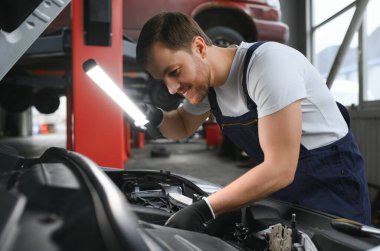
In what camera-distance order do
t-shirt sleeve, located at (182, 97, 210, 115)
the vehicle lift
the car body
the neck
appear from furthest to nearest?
the vehicle lift → t-shirt sleeve, located at (182, 97, 210, 115) → the neck → the car body

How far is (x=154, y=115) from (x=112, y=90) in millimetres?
235

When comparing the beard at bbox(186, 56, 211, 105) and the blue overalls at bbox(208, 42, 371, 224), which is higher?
the beard at bbox(186, 56, 211, 105)

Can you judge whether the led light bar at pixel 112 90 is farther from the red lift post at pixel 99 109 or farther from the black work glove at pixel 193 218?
the red lift post at pixel 99 109

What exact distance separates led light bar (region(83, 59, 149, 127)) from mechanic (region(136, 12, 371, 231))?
206 millimetres

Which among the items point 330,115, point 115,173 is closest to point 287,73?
point 330,115

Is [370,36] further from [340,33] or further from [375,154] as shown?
[375,154]

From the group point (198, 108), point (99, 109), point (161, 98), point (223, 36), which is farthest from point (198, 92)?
point (161, 98)

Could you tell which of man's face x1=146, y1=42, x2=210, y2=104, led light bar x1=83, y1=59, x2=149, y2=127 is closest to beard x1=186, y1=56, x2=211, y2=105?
man's face x1=146, y1=42, x2=210, y2=104

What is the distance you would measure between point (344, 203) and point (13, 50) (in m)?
1.12

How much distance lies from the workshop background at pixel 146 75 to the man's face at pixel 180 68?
415 millimetres

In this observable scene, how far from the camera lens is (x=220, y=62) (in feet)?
3.73

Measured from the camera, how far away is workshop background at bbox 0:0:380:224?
7.47 feet

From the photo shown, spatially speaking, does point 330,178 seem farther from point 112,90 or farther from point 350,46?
point 350,46

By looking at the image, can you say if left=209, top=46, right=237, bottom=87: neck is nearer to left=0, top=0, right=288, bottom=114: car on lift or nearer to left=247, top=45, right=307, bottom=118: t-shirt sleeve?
left=247, top=45, right=307, bottom=118: t-shirt sleeve
